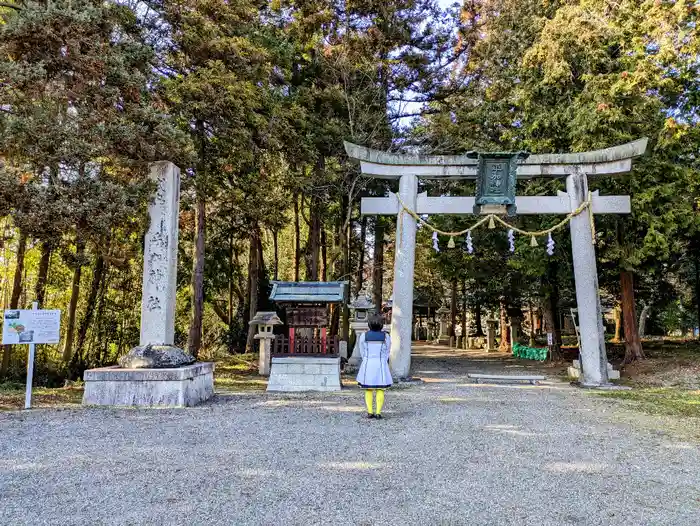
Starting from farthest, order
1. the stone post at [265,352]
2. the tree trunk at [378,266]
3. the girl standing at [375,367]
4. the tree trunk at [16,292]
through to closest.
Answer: the tree trunk at [378,266] → the stone post at [265,352] → the tree trunk at [16,292] → the girl standing at [375,367]

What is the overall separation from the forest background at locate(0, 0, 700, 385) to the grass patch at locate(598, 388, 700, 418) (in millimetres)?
3207

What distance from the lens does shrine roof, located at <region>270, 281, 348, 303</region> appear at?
9305 mm

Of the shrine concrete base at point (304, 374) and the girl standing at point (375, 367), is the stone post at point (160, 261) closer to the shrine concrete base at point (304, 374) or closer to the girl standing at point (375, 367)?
the shrine concrete base at point (304, 374)

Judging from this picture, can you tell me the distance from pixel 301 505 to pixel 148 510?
0.99 m

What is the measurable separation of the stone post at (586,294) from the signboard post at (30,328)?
367 inches

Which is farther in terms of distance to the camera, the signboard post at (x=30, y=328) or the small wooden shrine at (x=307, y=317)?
the small wooden shrine at (x=307, y=317)

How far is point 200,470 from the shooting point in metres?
3.93

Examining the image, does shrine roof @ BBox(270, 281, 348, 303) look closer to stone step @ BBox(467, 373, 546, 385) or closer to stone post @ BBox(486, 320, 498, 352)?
stone step @ BBox(467, 373, 546, 385)

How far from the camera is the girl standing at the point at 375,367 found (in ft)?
19.9

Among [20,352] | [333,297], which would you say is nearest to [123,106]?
[333,297]

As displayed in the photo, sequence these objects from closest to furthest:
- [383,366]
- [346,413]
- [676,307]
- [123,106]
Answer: [383,366]
[346,413]
[123,106]
[676,307]

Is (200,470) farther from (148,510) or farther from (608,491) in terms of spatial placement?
(608,491)

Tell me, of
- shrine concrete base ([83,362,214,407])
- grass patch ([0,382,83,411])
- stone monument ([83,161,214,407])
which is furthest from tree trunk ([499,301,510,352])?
grass patch ([0,382,83,411])

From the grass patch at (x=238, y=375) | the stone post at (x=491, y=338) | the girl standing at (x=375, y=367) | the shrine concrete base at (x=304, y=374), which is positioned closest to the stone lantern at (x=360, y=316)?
the grass patch at (x=238, y=375)
